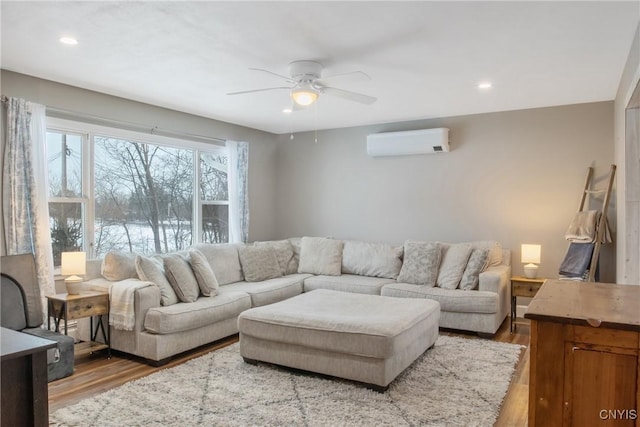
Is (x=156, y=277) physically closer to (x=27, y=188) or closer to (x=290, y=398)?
(x=27, y=188)

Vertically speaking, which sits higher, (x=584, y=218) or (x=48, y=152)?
(x=48, y=152)

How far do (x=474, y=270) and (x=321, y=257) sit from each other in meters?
1.93

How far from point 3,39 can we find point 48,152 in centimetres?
130

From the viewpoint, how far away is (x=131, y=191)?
478cm

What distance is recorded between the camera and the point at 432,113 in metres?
5.31

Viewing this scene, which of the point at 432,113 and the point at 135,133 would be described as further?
the point at 432,113

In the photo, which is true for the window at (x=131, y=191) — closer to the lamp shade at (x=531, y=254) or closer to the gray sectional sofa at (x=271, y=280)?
the gray sectional sofa at (x=271, y=280)

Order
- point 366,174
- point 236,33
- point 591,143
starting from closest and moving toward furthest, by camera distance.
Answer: point 236,33 < point 591,143 < point 366,174

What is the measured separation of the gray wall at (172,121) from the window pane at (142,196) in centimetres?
30


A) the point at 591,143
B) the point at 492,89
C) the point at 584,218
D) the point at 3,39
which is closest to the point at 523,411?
the point at 584,218

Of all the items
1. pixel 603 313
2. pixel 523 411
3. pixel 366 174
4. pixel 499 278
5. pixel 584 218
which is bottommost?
pixel 523 411

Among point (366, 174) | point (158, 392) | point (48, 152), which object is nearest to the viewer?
point (158, 392)

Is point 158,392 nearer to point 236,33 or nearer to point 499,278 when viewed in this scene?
point 236,33

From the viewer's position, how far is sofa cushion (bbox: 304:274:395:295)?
4977 millimetres
